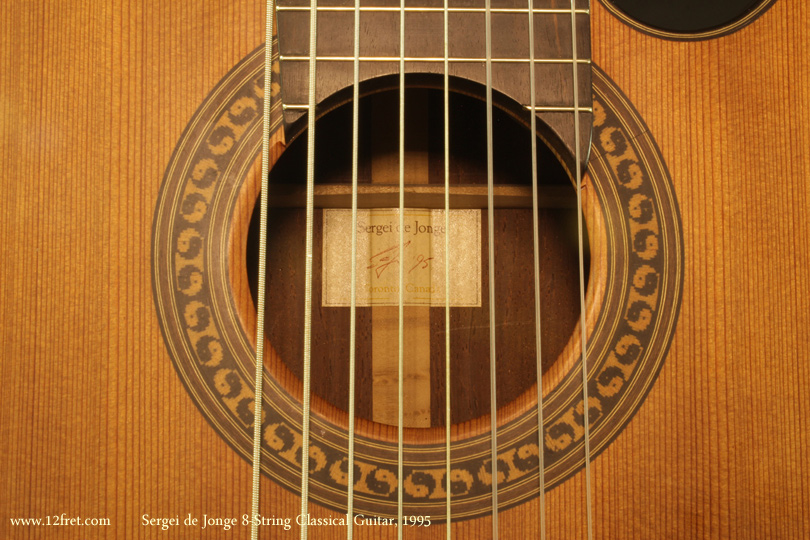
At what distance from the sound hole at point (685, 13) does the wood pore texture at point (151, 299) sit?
22 mm

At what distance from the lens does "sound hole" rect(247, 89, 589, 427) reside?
893 mm

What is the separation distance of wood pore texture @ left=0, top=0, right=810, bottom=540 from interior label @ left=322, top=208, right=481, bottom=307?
1.01 feet

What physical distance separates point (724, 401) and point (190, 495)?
590 mm

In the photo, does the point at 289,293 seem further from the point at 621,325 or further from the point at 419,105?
the point at 621,325

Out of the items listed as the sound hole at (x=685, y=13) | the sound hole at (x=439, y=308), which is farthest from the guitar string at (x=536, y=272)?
the sound hole at (x=439, y=308)

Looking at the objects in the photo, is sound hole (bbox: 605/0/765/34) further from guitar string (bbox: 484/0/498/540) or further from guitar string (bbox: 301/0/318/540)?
guitar string (bbox: 301/0/318/540)

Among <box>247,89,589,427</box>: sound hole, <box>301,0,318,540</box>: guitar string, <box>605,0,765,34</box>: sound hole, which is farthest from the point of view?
<box>247,89,589,427</box>: sound hole

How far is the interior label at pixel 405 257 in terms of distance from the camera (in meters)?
0.89

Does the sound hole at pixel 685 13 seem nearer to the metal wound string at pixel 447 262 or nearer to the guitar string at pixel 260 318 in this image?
the metal wound string at pixel 447 262

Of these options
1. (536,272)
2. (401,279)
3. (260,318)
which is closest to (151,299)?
(260,318)

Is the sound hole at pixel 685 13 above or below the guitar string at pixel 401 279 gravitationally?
above

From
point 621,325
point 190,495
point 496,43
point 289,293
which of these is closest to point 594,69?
point 496,43

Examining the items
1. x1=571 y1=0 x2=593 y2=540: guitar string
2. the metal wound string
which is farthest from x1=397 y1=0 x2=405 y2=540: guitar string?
x1=571 y1=0 x2=593 y2=540: guitar string

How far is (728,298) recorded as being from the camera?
0.65 metres
